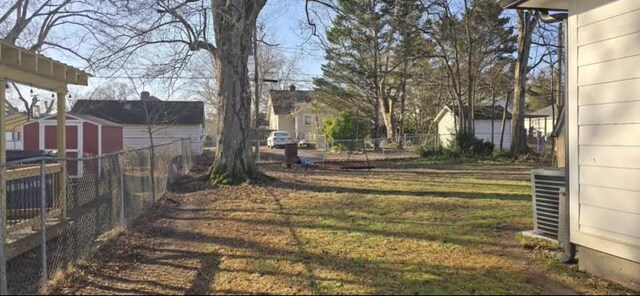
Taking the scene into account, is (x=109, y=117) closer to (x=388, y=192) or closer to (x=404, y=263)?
(x=388, y=192)

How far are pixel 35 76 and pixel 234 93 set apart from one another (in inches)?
263

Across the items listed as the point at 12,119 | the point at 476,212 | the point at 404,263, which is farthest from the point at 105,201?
the point at 12,119

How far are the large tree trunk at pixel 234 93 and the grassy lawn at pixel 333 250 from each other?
297cm

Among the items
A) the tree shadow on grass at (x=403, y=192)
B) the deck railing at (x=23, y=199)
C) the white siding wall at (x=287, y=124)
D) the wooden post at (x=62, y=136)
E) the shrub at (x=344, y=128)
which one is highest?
the white siding wall at (x=287, y=124)

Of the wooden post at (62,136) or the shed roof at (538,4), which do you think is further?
the wooden post at (62,136)

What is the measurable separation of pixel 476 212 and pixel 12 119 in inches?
856

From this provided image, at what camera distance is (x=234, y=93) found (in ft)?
47.1

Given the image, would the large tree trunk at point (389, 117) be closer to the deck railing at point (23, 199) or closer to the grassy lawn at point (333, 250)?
the grassy lawn at point (333, 250)

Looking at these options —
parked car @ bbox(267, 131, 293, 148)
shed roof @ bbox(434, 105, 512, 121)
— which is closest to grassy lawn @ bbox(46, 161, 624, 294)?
shed roof @ bbox(434, 105, 512, 121)

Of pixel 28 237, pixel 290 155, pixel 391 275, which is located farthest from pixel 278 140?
pixel 391 275

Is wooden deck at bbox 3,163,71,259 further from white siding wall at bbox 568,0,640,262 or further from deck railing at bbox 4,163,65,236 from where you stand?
white siding wall at bbox 568,0,640,262

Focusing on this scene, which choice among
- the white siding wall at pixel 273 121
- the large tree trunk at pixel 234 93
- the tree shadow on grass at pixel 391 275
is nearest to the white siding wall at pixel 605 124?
the tree shadow on grass at pixel 391 275

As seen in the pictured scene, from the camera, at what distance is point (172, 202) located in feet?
38.9

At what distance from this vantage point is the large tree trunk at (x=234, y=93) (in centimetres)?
1403
